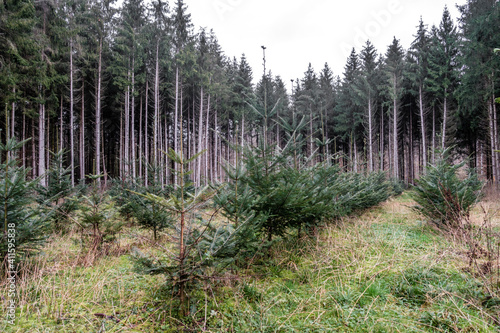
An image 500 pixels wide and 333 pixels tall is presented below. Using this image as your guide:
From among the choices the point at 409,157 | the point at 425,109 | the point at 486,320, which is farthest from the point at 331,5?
the point at 409,157

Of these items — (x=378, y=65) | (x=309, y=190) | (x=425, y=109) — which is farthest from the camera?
(x=378, y=65)

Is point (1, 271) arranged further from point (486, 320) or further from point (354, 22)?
point (354, 22)

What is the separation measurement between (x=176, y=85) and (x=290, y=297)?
17866 millimetres

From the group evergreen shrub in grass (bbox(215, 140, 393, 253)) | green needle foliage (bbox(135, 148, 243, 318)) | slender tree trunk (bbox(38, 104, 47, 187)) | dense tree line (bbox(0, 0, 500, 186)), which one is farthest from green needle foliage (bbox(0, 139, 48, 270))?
slender tree trunk (bbox(38, 104, 47, 187))

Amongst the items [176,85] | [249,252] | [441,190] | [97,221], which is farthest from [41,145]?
[441,190]

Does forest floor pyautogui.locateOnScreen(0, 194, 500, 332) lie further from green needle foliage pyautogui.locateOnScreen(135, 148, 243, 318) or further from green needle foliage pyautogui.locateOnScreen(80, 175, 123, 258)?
green needle foliage pyautogui.locateOnScreen(80, 175, 123, 258)

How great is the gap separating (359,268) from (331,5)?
7937mm

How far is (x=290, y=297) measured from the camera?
289 cm

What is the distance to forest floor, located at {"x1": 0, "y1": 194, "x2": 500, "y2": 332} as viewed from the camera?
2332mm

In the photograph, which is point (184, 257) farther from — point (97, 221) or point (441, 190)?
point (441, 190)

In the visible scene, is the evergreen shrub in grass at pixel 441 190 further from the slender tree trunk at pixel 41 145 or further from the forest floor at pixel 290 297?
→ the slender tree trunk at pixel 41 145

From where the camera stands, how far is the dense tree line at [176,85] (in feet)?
37.1

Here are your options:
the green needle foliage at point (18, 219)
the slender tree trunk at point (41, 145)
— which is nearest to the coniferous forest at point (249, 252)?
the green needle foliage at point (18, 219)

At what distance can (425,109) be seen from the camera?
2000 centimetres
